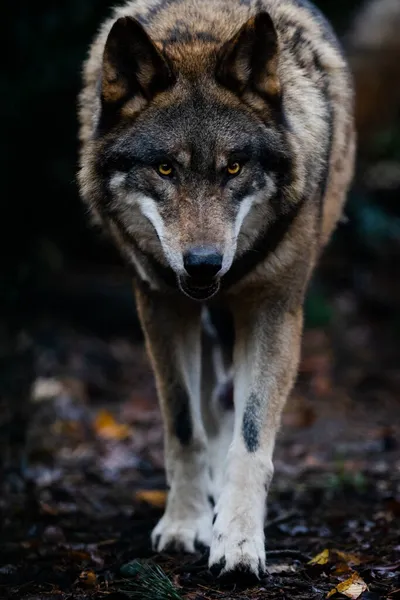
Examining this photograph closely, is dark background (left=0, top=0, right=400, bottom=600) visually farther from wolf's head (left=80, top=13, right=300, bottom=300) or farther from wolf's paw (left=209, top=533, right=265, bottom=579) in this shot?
wolf's head (left=80, top=13, right=300, bottom=300)

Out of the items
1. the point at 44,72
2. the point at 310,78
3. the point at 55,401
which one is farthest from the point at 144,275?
the point at 44,72

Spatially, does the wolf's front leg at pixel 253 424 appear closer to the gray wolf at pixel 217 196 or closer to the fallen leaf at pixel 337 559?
the gray wolf at pixel 217 196

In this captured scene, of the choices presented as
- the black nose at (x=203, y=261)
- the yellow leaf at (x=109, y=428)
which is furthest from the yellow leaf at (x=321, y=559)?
the yellow leaf at (x=109, y=428)

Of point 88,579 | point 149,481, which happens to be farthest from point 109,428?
point 88,579

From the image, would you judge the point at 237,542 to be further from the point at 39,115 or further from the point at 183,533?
the point at 39,115

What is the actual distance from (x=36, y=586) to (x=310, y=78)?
260 cm

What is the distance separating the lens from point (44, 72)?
8.12 m

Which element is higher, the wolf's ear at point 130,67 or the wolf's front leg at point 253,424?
the wolf's ear at point 130,67

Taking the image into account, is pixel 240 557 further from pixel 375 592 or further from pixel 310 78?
pixel 310 78

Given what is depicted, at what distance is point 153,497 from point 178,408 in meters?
1.07

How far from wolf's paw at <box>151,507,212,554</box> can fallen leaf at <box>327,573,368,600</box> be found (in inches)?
34.7

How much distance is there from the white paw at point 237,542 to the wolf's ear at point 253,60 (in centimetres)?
179

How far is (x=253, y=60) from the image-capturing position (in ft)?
13.6

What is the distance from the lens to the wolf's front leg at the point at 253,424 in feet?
13.0
